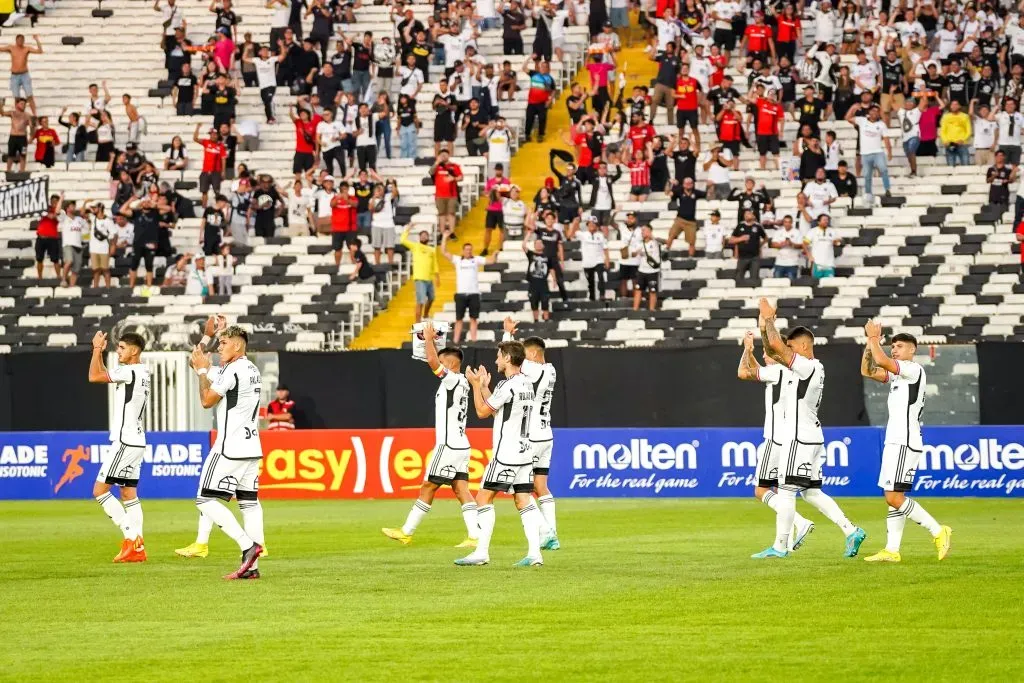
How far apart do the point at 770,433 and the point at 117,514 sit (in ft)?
23.3

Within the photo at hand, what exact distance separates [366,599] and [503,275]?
2312 cm

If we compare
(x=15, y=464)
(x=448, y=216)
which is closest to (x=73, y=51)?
(x=448, y=216)

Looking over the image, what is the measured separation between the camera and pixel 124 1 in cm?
4900

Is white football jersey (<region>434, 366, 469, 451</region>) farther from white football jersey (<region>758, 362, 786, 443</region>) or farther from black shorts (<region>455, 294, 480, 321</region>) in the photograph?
black shorts (<region>455, 294, 480, 321</region>)

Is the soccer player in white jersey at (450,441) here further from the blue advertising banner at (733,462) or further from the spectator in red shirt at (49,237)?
the spectator in red shirt at (49,237)

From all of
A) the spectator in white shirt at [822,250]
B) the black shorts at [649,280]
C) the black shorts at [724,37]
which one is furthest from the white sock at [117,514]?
the black shorts at [724,37]

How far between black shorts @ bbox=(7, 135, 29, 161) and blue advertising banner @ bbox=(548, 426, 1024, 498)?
66.8 feet

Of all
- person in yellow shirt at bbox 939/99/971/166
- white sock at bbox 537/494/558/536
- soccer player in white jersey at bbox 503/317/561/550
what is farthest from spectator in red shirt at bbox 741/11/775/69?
soccer player in white jersey at bbox 503/317/561/550

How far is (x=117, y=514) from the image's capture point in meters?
18.7

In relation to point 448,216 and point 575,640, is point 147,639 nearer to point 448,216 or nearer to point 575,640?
point 575,640

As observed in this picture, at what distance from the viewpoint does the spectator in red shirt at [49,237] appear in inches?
1567

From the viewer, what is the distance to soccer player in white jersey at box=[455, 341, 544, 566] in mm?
17094

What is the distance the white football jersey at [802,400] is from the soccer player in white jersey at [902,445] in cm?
56

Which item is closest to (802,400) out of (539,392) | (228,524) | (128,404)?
(539,392)
